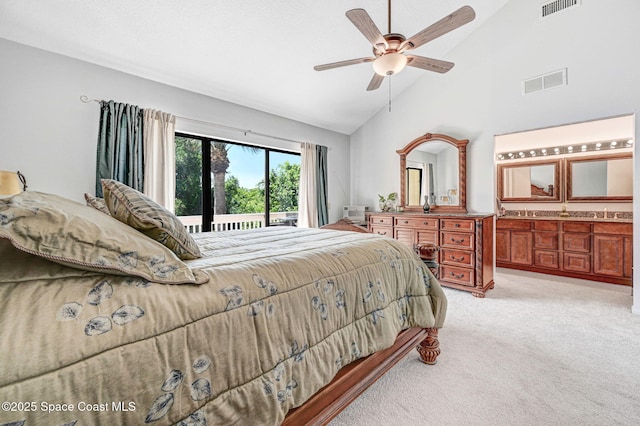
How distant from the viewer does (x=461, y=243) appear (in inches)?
135

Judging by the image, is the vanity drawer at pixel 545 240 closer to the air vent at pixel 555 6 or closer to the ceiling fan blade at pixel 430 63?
the air vent at pixel 555 6

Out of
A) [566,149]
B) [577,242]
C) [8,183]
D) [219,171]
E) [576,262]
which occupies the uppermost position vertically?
[566,149]

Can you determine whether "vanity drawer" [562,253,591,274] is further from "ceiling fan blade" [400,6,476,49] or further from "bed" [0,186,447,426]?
"bed" [0,186,447,426]

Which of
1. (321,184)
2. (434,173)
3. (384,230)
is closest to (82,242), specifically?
(384,230)

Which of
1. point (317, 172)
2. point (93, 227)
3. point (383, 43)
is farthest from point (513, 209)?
point (93, 227)

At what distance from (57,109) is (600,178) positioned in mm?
6817

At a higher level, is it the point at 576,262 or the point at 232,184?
the point at 232,184

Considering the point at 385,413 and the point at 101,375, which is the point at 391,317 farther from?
the point at 101,375

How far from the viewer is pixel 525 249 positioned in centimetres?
438

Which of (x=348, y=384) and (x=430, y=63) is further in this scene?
(x=430, y=63)

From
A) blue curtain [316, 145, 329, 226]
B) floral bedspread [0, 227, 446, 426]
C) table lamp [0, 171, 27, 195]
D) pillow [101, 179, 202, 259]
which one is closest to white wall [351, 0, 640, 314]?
blue curtain [316, 145, 329, 226]

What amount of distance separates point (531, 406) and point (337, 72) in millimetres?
3854

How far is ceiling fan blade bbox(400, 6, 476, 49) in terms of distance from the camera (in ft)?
6.10

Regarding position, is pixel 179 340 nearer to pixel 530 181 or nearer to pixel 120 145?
pixel 120 145
